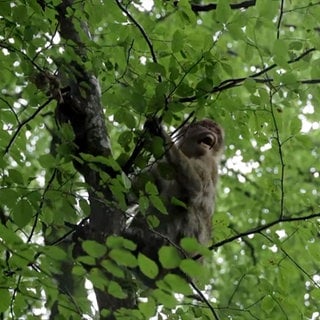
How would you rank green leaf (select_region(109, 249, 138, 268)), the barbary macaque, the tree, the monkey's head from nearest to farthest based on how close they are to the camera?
1. green leaf (select_region(109, 249, 138, 268))
2. the tree
3. the barbary macaque
4. the monkey's head

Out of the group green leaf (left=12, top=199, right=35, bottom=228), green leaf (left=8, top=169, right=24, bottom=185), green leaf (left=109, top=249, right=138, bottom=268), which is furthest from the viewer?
green leaf (left=8, top=169, right=24, bottom=185)

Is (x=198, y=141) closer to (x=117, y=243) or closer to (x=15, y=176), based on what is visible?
(x=15, y=176)

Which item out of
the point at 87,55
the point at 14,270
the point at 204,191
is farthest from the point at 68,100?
the point at 204,191

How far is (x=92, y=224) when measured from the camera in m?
3.54

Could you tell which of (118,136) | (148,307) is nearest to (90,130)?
(118,136)

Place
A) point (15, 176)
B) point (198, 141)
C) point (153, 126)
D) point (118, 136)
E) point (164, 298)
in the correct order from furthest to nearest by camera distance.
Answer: point (198, 141) < point (118, 136) < point (153, 126) < point (15, 176) < point (164, 298)

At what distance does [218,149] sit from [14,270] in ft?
10.2

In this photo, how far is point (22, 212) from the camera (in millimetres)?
3164

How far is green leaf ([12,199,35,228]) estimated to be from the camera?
3.16 metres

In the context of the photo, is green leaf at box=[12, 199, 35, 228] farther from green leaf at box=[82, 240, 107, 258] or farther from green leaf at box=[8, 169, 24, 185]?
green leaf at box=[82, 240, 107, 258]

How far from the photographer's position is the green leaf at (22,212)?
3.16 metres

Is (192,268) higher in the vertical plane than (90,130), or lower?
lower

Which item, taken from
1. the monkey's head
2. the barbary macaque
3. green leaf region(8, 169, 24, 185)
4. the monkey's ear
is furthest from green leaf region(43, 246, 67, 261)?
the monkey's head

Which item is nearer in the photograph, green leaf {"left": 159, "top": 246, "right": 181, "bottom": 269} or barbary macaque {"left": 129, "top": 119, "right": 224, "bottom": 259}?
green leaf {"left": 159, "top": 246, "right": 181, "bottom": 269}
